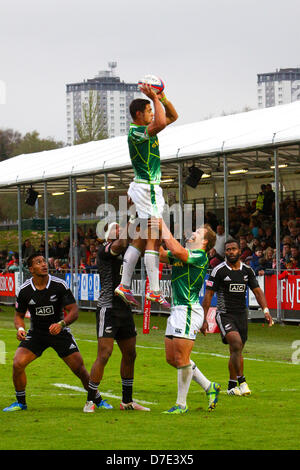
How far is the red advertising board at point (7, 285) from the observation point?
37031mm

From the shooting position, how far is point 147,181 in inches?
423

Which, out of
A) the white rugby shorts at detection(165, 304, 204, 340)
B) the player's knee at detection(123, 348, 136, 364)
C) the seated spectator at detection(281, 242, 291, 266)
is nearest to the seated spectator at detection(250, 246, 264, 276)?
the seated spectator at detection(281, 242, 291, 266)

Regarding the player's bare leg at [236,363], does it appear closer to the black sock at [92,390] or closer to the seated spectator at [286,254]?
the black sock at [92,390]

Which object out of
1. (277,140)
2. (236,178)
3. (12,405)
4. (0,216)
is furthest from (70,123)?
(12,405)

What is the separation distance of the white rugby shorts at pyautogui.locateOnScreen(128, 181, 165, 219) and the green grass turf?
2272mm

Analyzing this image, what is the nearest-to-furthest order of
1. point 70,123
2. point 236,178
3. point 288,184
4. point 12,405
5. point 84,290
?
1. point 12,405
2. point 84,290
3. point 288,184
4. point 236,178
5. point 70,123

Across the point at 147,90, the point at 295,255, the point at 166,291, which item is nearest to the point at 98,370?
the point at 147,90

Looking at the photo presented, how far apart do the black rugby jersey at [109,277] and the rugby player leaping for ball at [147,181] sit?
17.0 inches

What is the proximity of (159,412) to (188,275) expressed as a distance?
5.61 ft

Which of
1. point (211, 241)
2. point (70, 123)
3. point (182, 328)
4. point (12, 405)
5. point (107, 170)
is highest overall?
point (70, 123)

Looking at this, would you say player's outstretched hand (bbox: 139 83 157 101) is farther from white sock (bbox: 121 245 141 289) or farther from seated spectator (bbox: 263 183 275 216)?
seated spectator (bbox: 263 183 275 216)
